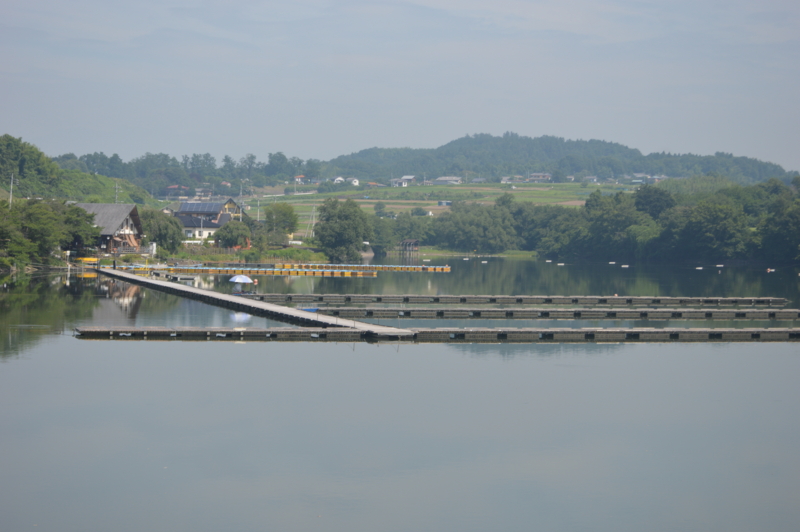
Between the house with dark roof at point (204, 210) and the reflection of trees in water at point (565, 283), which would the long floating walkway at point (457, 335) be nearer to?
the reflection of trees in water at point (565, 283)

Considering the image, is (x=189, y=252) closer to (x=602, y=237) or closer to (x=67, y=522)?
(x=602, y=237)

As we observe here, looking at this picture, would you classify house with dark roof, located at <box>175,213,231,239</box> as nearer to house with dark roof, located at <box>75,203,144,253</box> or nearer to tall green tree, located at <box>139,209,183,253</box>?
tall green tree, located at <box>139,209,183,253</box>

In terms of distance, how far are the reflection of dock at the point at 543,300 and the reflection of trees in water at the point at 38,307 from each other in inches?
482

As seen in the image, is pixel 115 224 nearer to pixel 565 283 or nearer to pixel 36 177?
pixel 565 283

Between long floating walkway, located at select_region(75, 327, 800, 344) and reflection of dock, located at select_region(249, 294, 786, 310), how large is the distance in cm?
1463

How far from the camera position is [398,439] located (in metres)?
22.5

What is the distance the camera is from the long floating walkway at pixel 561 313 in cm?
4759

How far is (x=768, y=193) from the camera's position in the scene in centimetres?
12900

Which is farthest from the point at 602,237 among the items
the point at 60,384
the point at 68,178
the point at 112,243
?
the point at 60,384

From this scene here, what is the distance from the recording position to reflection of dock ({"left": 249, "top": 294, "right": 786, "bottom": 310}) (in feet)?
179

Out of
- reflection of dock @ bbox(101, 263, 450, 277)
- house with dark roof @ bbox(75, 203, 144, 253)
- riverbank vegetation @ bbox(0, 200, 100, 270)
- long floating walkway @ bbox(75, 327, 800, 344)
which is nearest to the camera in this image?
long floating walkway @ bbox(75, 327, 800, 344)

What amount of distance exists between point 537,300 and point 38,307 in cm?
3151

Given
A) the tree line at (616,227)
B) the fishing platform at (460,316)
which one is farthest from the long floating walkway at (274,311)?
the tree line at (616,227)

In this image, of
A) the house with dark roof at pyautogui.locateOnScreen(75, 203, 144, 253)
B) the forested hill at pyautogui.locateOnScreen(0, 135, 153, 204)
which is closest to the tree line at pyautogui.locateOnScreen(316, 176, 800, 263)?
the house with dark roof at pyautogui.locateOnScreen(75, 203, 144, 253)
